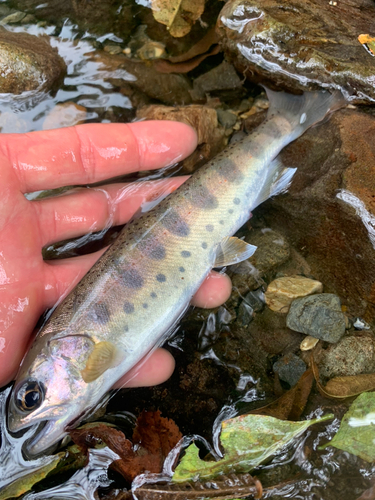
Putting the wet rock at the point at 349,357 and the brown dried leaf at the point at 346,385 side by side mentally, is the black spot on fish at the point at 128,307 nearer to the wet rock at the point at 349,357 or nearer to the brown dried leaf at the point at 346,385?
the brown dried leaf at the point at 346,385

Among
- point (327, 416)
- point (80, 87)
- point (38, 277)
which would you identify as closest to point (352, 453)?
point (327, 416)

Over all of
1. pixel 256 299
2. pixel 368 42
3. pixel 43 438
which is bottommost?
pixel 43 438

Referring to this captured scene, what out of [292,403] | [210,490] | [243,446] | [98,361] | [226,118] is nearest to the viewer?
[210,490]

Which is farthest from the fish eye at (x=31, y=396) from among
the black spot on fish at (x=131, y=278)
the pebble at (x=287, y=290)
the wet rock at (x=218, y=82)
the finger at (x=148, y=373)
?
the wet rock at (x=218, y=82)

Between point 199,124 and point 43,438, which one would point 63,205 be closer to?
point 199,124

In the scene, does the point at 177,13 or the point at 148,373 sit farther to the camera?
the point at 177,13

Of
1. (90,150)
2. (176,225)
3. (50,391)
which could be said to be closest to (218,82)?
(90,150)
